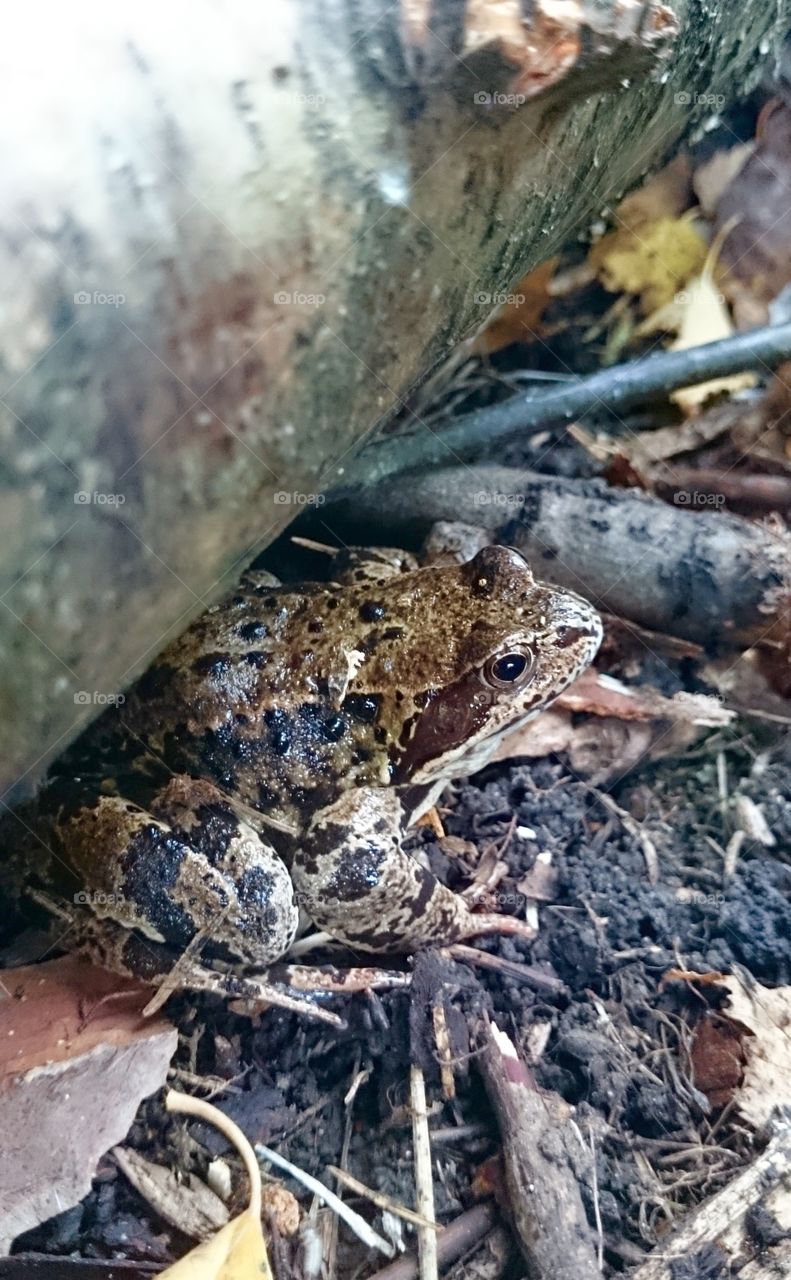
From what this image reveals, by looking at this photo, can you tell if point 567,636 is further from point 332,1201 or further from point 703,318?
point 703,318

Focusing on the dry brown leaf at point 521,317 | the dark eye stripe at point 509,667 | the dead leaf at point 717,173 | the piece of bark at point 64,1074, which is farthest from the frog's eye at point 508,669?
the dead leaf at point 717,173

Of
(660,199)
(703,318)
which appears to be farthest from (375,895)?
(660,199)

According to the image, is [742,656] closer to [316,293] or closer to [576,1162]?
[576,1162]

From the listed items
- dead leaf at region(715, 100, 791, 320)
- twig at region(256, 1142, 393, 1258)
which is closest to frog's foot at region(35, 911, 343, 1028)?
twig at region(256, 1142, 393, 1258)

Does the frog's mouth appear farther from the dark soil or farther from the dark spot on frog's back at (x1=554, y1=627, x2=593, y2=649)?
the dark soil

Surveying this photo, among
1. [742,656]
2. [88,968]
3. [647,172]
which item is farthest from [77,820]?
[647,172]

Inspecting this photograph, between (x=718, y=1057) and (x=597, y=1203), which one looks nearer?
(x=597, y=1203)
